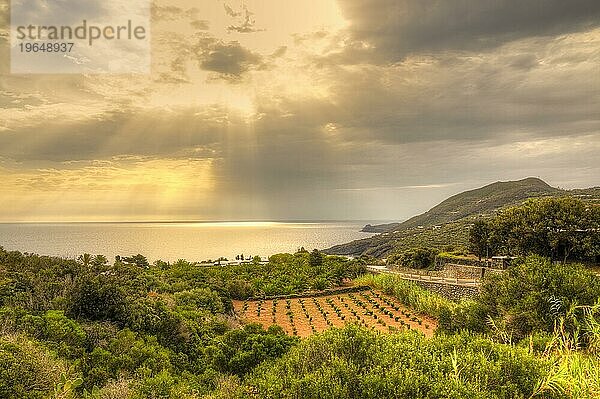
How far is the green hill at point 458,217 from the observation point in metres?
58.5

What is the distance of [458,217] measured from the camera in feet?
326

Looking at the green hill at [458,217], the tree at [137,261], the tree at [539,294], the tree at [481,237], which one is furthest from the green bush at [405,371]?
the green hill at [458,217]

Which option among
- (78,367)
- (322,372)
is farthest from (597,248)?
(78,367)

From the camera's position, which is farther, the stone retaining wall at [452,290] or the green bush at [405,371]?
the stone retaining wall at [452,290]

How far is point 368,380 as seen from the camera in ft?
19.5

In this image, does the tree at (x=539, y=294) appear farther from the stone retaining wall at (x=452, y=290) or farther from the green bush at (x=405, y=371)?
the stone retaining wall at (x=452, y=290)

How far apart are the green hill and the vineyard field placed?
22289 mm

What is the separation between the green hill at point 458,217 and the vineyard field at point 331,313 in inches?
878

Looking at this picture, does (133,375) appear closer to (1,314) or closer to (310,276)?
(1,314)

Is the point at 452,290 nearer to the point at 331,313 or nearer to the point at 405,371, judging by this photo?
the point at 331,313

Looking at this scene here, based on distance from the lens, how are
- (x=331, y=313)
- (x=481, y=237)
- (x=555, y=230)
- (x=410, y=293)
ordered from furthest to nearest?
(x=481, y=237), (x=555, y=230), (x=410, y=293), (x=331, y=313)

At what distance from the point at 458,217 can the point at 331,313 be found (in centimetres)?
8405

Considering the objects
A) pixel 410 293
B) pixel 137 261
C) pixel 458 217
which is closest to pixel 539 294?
pixel 410 293

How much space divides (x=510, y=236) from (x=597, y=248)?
496 centimetres
